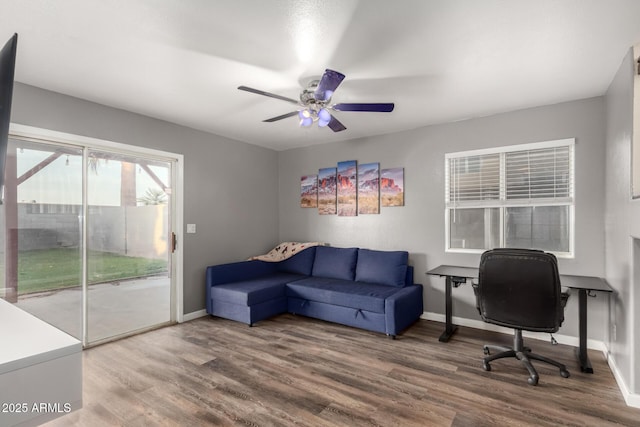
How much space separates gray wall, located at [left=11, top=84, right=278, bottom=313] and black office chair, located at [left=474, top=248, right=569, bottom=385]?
3.34 meters

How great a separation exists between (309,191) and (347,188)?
2.33ft

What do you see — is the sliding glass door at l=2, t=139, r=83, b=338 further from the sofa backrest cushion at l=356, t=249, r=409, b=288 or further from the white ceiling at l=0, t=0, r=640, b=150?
the sofa backrest cushion at l=356, t=249, r=409, b=288

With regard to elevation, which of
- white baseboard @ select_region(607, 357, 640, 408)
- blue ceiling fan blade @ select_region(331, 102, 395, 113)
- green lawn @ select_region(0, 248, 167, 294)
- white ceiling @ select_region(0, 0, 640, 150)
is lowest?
white baseboard @ select_region(607, 357, 640, 408)

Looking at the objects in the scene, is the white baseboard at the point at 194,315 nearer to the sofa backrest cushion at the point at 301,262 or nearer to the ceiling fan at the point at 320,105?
the sofa backrest cushion at the point at 301,262

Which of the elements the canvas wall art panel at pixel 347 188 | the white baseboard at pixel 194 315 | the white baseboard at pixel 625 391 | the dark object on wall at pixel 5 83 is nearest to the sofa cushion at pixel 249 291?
the white baseboard at pixel 194 315

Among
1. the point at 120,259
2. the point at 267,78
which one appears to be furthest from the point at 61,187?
the point at 267,78

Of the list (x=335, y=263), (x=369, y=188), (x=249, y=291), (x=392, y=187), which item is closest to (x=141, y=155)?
(x=249, y=291)

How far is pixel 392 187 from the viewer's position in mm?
4324

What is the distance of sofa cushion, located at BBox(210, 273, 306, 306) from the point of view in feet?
12.4

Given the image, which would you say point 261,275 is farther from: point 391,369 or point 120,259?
point 391,369

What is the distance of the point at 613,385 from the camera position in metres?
2.43

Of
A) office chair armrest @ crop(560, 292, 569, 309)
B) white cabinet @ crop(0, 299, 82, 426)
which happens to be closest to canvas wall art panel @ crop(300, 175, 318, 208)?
office chair armrest @ crop(560, 292, 569, 309)

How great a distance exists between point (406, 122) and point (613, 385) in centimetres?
313

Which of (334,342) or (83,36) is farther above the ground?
(83,36)
